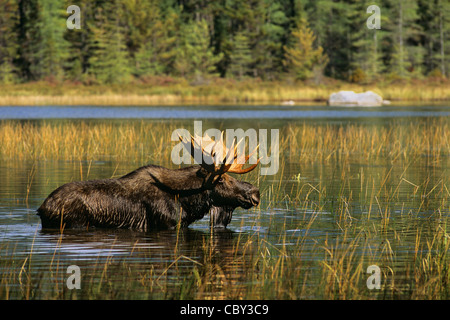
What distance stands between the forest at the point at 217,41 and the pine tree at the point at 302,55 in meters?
0.14

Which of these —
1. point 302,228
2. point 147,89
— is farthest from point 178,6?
point 302,228

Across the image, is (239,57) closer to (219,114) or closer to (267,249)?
(219,114)

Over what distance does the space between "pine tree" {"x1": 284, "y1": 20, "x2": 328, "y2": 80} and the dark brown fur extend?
88460mm

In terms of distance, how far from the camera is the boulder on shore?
225ft

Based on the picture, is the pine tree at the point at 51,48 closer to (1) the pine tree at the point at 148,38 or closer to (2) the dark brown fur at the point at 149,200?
(1) the pine tree at the point at 148,38

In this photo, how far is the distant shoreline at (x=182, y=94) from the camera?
7112 centimetres

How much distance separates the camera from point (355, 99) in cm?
7012

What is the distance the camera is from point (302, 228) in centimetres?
1243

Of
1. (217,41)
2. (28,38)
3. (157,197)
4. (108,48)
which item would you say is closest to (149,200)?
(157,197)

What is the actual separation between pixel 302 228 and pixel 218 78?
8676 centimetres

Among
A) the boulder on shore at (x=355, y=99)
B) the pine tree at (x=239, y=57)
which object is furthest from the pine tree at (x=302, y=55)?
the boulder on shore at (x=355, y=99)

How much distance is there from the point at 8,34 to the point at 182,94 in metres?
31.9

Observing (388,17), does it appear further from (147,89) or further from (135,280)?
(135,280)

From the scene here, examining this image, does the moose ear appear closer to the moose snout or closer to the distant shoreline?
the moose snout
